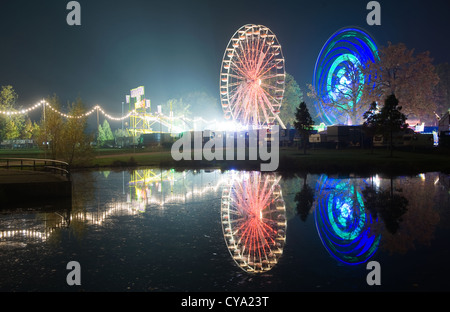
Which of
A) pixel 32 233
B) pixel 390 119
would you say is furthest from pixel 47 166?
pixel 390 119

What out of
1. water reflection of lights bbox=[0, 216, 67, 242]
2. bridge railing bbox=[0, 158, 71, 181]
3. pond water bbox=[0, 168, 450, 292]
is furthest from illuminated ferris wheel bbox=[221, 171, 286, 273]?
bridge railing bbox=[0, 158, 71, 181]

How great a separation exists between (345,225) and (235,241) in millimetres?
3592

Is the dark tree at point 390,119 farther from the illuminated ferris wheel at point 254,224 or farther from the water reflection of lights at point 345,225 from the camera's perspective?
the illuminated ferris wheel at point 254,224

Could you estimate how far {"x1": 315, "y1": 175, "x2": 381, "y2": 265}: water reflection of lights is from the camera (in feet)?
29.6

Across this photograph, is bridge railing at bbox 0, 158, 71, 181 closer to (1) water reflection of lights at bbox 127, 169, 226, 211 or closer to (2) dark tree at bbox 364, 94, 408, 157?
(1) water reflection of lights at bbox 127, 169, 226, 211

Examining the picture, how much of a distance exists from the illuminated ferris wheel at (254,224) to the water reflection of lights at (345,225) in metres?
1.23

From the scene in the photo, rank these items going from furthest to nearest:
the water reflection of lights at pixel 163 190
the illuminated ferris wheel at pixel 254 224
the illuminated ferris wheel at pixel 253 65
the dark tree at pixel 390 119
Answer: the illuminated ferris wheel at pixel 253 65, the dark tree at pixel 390 119, the water reflection of lights at pixel 163 190, the illuminated ferris wheel at pixel 254 224

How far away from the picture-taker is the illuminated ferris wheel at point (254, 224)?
28.1 feet

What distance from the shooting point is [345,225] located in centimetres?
1146

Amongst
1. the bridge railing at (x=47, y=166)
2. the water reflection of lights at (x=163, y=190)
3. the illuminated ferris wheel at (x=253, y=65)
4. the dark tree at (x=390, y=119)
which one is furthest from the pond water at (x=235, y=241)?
the illuminated ferris wheel at (x=253, y=65)

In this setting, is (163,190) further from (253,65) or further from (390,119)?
(253,65)

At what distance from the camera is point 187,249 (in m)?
9.30

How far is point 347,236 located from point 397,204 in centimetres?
496
